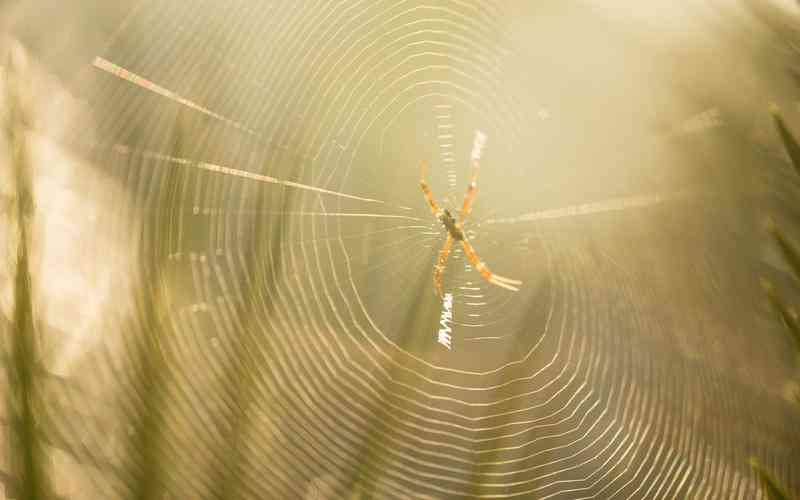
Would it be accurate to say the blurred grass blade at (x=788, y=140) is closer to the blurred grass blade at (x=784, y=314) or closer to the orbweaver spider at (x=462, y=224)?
the blurred grass blade at (x=784, y=314)

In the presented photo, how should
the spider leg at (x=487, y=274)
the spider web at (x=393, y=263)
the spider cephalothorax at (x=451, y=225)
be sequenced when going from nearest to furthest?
1. the spider web at (x=393, y=263)
2. the spider leg at (x=487, y=274)
3. the spider cephalothorax at (x=451, y=225)

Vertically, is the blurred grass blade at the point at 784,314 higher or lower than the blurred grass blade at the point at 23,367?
higher

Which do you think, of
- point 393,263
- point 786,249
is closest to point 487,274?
point 393,263

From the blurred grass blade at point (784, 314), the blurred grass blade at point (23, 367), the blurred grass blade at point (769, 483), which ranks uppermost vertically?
the blurred grass blade at point (784, 314)

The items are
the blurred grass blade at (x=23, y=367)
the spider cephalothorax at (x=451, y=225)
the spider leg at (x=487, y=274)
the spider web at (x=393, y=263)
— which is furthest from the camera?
the spider cephalothorax at (x=451, y=225)

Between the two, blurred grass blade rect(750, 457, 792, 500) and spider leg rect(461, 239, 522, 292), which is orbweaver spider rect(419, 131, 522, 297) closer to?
Result: spider leg rect(461, 239, 522, 292)

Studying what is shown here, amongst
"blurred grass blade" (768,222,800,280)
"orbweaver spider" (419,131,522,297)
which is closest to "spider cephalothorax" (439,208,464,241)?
"orbweaver spider" (419,131,522,297)

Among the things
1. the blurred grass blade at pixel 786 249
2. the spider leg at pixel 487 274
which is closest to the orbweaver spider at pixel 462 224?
the spider leg at pixel 487 274

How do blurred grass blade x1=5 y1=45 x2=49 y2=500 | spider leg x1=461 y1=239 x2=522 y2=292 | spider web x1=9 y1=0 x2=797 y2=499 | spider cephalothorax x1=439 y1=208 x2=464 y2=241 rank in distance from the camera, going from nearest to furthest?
1. blurred grass blade x1=5 y1=45 x2=49 y2=500
2. spider web x1=9 y1=0 x2=797 y2=499
3. spider leg x1=461 y1=239 x2=522 y2=292
4. spider cephalothorax x1=439 y1=208 x2=464 y2=241

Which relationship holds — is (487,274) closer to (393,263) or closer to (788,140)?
(393,263)
